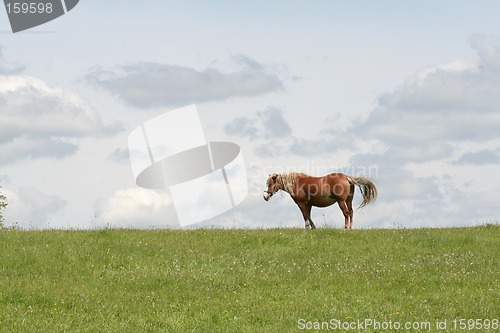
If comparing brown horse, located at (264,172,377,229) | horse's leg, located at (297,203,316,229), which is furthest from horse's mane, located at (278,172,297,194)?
horse's leg, located at (297,203,316,229)

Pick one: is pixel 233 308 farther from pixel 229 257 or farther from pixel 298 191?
pixel 298 191

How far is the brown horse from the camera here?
30.2m

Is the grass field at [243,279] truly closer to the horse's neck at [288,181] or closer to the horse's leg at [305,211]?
the horse's leg at [305,211]

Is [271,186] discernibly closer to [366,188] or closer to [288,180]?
[288,180]

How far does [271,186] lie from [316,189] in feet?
6.49

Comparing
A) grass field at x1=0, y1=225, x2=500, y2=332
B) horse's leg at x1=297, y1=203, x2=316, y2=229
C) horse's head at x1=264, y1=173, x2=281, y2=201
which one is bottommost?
horse's leg at x1=297, y1=203, x2=316, y2=229

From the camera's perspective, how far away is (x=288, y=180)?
100.0 ft

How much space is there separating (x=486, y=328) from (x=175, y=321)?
23.7 ft

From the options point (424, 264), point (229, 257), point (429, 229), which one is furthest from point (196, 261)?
point (429, 229)

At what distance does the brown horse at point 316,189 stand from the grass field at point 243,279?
2611mm

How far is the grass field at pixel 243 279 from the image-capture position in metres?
17.1

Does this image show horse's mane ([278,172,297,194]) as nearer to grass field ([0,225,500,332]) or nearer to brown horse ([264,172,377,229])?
brown horse ([264,172,377,229])

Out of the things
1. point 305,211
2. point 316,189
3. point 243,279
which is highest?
point 243,279

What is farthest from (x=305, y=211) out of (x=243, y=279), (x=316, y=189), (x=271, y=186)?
(x=243, y=279)
